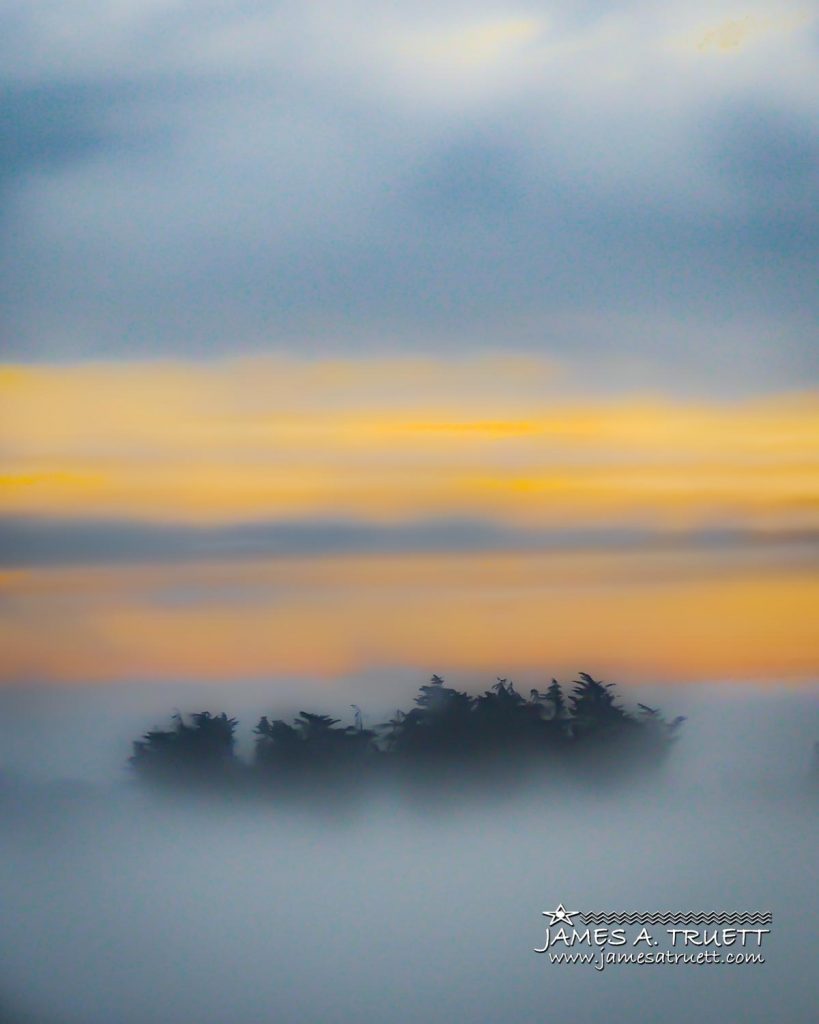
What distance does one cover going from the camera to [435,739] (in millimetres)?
2924

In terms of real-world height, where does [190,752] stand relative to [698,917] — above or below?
above

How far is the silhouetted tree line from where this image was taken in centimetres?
292

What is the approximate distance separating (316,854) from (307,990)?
274mm

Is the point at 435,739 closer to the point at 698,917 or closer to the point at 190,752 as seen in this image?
the point at 190,752

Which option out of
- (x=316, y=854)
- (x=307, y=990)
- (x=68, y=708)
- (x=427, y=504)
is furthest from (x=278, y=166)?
(x=307, y=990)

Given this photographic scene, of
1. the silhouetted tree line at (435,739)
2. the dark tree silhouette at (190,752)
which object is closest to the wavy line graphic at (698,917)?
the silhouetted tree line at (435,739)

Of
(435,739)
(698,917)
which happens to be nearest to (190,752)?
(435,739)

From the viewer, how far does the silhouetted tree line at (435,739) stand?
2.92 metres

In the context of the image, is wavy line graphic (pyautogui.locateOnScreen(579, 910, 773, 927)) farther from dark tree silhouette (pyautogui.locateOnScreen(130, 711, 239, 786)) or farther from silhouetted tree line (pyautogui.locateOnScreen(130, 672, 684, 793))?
dark tree silhouette (pyautogui.locateOnScreen(130, 711, 239, 786))

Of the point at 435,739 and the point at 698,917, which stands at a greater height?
the point at 435,739

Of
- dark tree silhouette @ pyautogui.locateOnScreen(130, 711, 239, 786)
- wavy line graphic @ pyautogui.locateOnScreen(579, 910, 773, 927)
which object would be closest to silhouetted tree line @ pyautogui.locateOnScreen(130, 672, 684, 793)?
dark tree silhouette @ pyautogui.locateOnScreen(130, 711, 239, 786)

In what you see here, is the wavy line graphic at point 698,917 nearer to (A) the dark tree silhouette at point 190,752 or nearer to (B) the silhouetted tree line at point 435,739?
(B) the silhouetted tree line at point 435,739

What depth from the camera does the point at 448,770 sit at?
9.61ft

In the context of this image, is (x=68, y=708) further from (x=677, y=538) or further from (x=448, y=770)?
(x=677, y=538)
